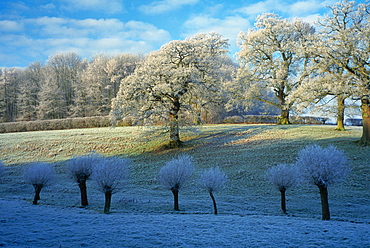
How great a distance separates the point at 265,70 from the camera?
112 feet

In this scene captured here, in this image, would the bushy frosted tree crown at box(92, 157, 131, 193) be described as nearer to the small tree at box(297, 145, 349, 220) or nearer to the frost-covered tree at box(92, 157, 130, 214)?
the frost-covered tree at box(92, 157, 130, 214)

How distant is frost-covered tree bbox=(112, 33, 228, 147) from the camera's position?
82.3 ft

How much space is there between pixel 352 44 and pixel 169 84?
14443 millimetres

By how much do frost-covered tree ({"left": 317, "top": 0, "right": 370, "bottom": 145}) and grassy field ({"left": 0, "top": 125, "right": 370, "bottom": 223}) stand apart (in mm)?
4194

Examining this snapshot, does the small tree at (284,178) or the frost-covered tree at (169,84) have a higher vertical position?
the frost-covered tree at (169,84)

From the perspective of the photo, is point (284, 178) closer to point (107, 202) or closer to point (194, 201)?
point (194, 201)

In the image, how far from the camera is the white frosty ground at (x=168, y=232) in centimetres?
657

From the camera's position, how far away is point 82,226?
820 cm

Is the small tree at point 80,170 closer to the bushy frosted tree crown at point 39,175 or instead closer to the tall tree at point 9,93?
the bushy frosted tree crown at point 39,175

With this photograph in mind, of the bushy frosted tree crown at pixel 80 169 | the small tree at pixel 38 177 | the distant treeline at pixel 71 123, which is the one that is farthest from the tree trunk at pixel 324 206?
the distant treeline at pixel 71 123

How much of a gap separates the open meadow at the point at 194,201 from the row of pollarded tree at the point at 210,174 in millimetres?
931

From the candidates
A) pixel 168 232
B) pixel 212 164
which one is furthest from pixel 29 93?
pixel 168 232

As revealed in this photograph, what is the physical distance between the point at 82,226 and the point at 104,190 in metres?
3.99

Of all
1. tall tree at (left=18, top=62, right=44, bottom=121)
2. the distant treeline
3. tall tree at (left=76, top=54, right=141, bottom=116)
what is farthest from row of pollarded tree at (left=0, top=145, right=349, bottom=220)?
tall tree at (left=18, top=62, right=44, bottom=121)
